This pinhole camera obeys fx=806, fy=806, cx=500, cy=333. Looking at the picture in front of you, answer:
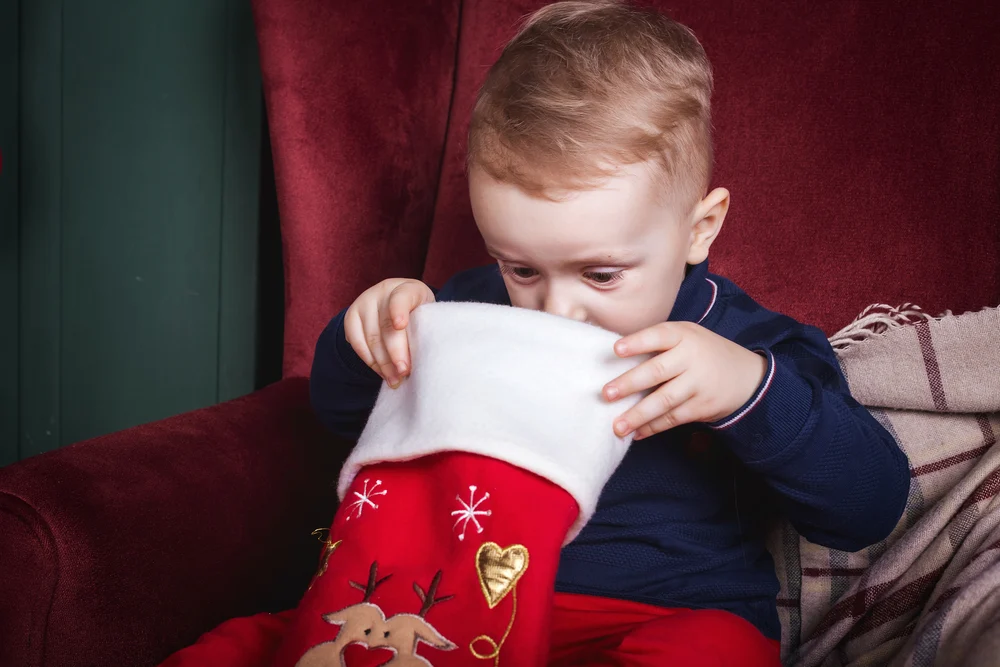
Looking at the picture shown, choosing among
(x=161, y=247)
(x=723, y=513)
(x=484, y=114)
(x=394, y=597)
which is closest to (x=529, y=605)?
(x=394, y=597)

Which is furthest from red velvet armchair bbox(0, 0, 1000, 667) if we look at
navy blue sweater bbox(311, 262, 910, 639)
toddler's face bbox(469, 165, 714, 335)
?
toddler's face bbox(469, 165, 714, 335)

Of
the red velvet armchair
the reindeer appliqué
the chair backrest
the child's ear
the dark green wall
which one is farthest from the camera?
the dark green wall

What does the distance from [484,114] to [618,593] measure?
475 millimetres

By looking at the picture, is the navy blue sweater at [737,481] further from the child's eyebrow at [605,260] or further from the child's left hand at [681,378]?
the child's eyebrow at [605,260]

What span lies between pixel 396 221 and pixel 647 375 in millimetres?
587

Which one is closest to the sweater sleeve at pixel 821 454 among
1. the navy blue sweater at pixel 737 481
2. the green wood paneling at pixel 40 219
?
the navy blue sweater at pixel 737 481

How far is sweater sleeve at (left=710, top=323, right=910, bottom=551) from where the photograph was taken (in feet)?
2.26

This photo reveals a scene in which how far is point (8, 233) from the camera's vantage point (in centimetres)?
157

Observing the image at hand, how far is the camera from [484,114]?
0.77 m

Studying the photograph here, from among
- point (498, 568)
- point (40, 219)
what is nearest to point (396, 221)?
point (498, 568)

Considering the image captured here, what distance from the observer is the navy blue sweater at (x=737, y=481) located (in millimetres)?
702

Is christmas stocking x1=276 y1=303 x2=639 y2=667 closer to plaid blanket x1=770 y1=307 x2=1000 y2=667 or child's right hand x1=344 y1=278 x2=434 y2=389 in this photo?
child's right hand x1=344 y1=278 x2=434 y2=389

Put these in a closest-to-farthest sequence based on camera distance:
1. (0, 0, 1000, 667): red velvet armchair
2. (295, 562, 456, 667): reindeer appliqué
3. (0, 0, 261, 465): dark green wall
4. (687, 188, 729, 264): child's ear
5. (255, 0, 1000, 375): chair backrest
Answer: (295, 562, 456, 667): reindeer appliqué, (0, 0, 1000, 667): red velvet armchair, (687, 188, 729, 264): child's ear, (255, 0, 1000, 375): chair backrest, (0, 0, 261, 465): dark green wall

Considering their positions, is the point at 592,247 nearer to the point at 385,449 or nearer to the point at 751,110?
the point at 385,449
